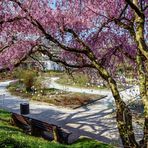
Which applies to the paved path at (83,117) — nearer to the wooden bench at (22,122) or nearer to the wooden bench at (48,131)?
the wooden bench at (48,131)

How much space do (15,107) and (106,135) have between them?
9779 millimetres

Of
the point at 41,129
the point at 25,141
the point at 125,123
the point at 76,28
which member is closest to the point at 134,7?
the point at 125,123

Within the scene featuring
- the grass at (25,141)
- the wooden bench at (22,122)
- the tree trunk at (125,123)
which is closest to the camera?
the tree trunk at (125,123)

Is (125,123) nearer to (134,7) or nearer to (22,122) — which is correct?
(134,7)

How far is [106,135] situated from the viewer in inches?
551

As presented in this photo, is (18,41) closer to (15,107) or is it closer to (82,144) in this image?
(82,144)

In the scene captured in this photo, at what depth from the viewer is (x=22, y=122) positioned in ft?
48.7

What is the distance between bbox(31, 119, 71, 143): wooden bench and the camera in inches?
478

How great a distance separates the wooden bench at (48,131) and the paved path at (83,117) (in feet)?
3.12

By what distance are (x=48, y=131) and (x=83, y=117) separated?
546 cm

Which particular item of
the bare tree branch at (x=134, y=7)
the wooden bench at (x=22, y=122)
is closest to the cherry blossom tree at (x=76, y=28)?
the bare tree branch at (x=134, y=7)

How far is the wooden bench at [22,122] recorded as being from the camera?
46.5 ft

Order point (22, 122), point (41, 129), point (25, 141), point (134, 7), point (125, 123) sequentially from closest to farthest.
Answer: point (134, 7) < point (125, 123) < point (25, 141) < point (41, 129) < point (22, 122)

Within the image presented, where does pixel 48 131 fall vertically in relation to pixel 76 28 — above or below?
below
